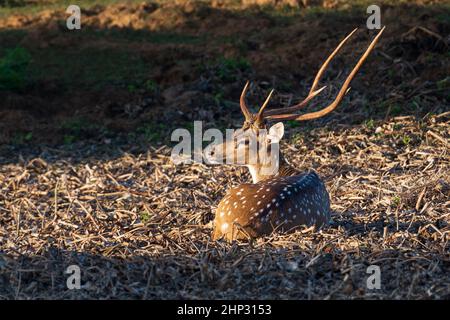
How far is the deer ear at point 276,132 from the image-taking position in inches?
324

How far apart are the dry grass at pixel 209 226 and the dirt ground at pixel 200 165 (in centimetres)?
2

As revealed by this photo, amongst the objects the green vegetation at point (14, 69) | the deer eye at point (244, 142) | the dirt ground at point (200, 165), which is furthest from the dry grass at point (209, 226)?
the green vegetation at point (14, 69)

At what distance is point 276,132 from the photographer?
830cm

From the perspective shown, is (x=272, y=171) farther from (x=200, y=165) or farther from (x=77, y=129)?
(x=77, y=129)

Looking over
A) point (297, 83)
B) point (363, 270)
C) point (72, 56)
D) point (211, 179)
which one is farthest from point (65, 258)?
point (72, 56)

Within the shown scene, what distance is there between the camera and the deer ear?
324 inches

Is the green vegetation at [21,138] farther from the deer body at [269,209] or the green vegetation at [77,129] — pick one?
the deer body at [269,209]

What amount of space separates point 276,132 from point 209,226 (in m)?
1.12

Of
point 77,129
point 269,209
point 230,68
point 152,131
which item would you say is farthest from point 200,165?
point 230,68

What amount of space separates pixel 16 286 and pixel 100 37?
28.1 ft

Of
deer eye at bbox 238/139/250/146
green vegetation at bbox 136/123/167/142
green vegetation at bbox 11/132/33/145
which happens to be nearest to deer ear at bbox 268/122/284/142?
deer eye at bbox 238/139/250/146

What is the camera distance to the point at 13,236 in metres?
7.95

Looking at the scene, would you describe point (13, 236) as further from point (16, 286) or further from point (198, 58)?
point (198, 58)

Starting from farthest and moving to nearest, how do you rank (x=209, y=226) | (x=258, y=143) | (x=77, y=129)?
(x=77, y=129), (x=258, y=143), (x=209, y=226)
